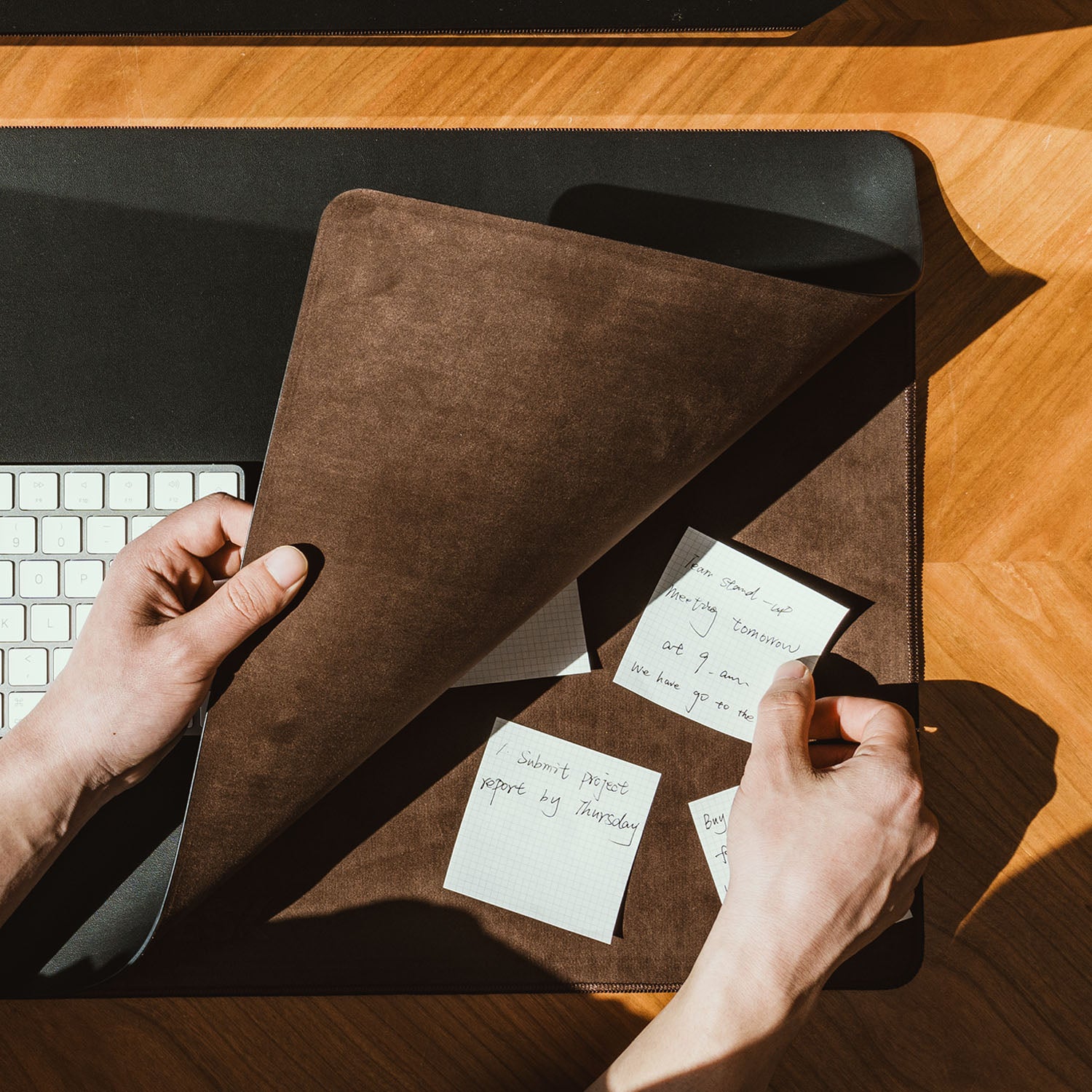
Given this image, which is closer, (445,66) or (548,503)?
(548,503)

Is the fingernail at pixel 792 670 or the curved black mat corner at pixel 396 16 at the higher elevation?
the curved black mat corner at pixel 396 16

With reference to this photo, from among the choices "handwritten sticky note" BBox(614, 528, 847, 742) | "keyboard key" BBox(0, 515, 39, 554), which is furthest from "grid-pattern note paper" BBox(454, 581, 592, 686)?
"keyboard key" BBox(0, 515, 39, 554)

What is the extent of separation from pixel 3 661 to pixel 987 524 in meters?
0.81

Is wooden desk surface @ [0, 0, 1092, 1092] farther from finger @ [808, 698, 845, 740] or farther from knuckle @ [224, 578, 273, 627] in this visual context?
knuckle @ [224, 578, 273, 627]

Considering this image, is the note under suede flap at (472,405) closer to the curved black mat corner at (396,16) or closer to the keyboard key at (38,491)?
the curved black mat corner at (396,16)

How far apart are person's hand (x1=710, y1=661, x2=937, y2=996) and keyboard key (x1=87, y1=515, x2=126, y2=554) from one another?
52 centimetres

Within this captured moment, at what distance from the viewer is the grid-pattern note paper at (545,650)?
2.06 ft

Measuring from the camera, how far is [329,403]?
1.65 feet

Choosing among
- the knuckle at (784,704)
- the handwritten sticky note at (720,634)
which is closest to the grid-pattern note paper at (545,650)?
the handwritten sticky note at (720,634)

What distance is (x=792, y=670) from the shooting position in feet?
2.02

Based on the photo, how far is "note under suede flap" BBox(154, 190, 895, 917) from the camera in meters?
0.49

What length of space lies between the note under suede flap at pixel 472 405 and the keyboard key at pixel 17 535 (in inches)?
8.5

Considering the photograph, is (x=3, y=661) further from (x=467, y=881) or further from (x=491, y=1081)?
(x=491, y=1081)

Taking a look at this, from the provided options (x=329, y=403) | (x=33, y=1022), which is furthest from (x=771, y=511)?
(x=33, y=1022)
